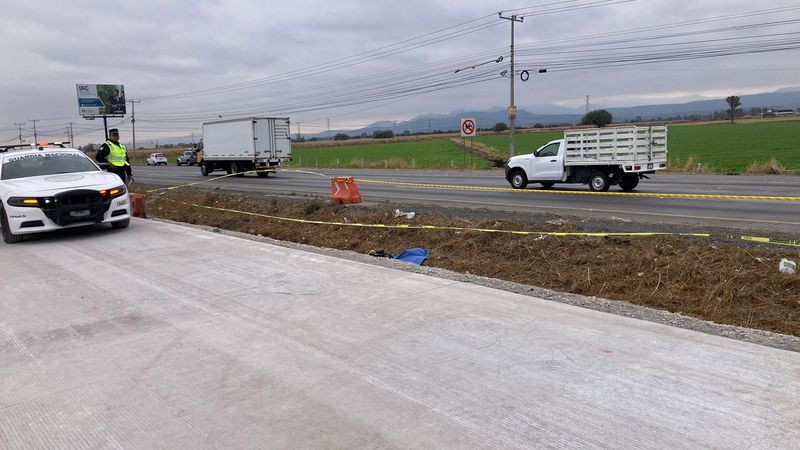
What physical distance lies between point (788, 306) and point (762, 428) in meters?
3.45

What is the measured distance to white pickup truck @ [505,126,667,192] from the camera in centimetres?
1828

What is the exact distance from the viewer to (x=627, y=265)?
7477mm

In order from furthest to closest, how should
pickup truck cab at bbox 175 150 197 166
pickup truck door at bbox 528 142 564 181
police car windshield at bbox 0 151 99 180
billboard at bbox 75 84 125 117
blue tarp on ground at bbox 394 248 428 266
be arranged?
billboard at bbox 75 84 125 117
pickup truck cab at bbox 175 150 197 166
pickup truck door at bbox 528 142 564 181
police car windshield at bbox 0 151 99 180
blue tarp on ground at bbox 394 248 428 266

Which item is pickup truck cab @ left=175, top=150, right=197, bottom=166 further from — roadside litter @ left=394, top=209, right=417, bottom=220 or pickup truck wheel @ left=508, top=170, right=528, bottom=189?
roadside litter @ left=394, top=209, right=417, bottom=220

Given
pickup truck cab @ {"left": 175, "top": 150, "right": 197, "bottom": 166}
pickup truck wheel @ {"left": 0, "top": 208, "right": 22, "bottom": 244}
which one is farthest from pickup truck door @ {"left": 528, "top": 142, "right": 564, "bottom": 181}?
pickup truck cab @ {"left": 175, "top": 150, "right": 197, "bottom": 166}

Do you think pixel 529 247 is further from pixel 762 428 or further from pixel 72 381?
pixel 72 381

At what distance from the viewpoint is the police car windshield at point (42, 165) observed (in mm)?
10309

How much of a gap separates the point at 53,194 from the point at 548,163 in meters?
15.2

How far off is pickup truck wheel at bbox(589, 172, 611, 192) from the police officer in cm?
1377

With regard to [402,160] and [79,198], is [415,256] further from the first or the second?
[402,160]

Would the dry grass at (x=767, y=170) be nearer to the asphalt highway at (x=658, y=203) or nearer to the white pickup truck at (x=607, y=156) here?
the asphalt highway at (x=658, y=203)

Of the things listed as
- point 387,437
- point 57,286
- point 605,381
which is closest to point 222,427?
point 387,437

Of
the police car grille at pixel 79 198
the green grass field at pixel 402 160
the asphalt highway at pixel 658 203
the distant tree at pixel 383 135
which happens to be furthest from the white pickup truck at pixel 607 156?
the distant tree at pixel 383 135

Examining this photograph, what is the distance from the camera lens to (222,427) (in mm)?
3295
